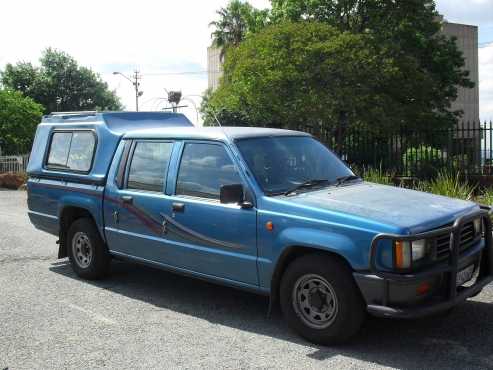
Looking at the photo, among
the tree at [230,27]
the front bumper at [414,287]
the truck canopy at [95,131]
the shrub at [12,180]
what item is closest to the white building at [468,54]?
the tree at [230,27]

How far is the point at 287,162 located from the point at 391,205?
1.16 metres

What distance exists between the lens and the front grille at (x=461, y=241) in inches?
174

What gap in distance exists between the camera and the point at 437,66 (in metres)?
27.1

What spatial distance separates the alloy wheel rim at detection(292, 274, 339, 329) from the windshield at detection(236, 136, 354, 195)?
2.86 ft

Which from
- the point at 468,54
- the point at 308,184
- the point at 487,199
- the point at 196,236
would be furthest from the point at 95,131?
the point at 468,54

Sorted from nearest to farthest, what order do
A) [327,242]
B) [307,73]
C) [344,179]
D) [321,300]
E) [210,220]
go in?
1. [327,242]
2. [321,300]
3. [210,220]
4. [344,179]
5. [307,73]

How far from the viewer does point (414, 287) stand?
4199 millimetres

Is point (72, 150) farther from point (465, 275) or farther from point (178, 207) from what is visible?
point (465, 275)

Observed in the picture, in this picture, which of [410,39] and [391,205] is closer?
[391,205]

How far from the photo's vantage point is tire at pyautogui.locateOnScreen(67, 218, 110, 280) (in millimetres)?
6770

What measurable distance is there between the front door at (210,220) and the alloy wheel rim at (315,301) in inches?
18.9

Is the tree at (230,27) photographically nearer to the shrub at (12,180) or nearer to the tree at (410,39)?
the tree at (410,39)

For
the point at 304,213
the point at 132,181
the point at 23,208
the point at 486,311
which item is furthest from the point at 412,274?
the point at 23,208

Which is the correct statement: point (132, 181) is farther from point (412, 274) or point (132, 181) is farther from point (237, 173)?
point (412, 274)
